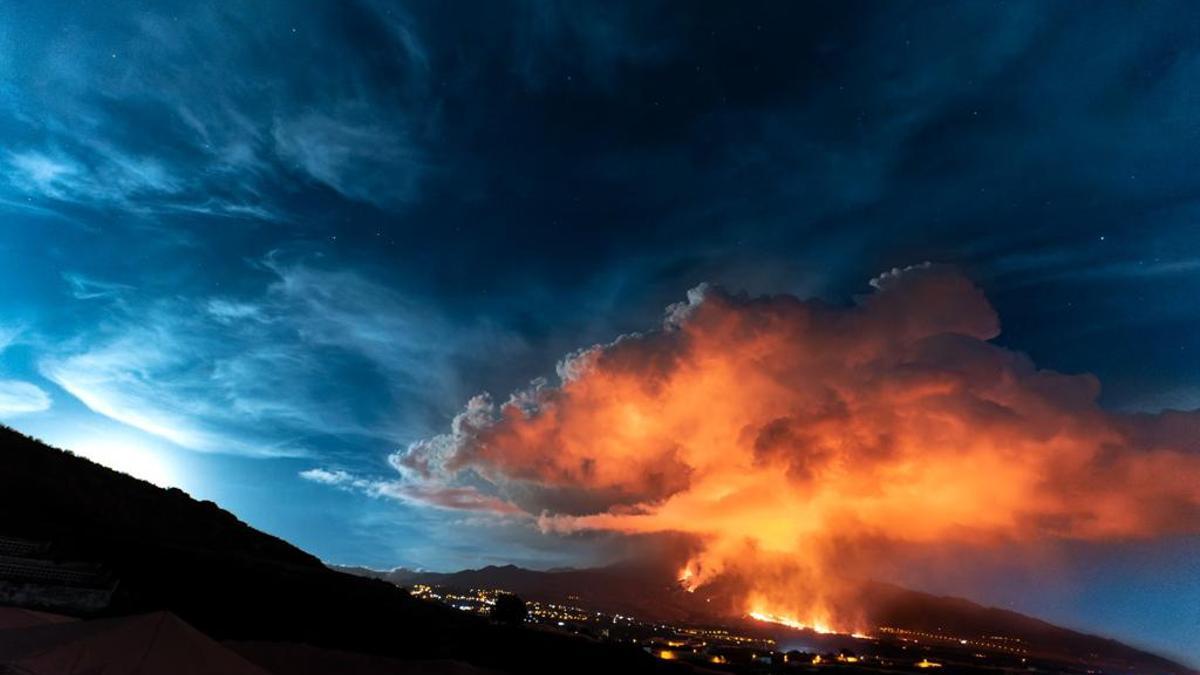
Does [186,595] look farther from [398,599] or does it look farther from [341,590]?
[398,599]

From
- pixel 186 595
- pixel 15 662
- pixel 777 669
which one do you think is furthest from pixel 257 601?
pixel 777 669

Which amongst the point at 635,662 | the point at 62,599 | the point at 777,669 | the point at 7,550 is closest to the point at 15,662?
the point at 62,599

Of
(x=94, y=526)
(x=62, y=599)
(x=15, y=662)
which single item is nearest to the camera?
(x=15, y=662)

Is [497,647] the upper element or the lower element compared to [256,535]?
lower

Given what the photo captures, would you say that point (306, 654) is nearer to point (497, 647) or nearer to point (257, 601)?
point (257, 601)

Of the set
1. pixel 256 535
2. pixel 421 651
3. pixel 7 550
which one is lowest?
pixel 421 651

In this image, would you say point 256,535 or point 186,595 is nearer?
point 186,595

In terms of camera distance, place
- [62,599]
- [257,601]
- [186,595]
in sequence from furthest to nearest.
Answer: [257,601] < [186,595] < [62,599]
